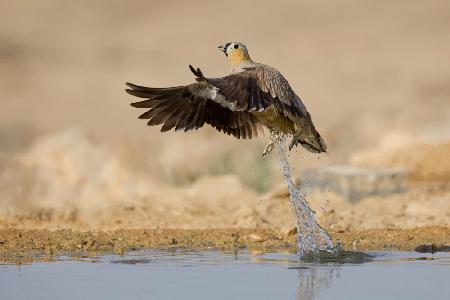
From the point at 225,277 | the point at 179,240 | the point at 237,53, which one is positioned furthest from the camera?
the point at 179,240

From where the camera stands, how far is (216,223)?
12062mm

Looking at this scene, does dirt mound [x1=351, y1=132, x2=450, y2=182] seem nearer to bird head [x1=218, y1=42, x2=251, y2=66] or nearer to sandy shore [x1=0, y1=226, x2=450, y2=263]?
sandy shore [x1=0, y1=226, x2=450, y2=263]

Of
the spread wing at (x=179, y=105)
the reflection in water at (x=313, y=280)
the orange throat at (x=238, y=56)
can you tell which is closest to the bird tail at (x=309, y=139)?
the spread wing at (x=179, y=105)

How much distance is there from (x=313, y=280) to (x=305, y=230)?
1.95 metres

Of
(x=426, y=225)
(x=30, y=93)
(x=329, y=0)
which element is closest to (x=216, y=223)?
(x=426, y=225)

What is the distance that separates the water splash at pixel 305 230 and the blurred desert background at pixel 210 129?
451 millimetres

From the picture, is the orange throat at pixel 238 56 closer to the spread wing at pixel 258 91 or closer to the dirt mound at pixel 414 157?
the spread wing at pixel 258 91

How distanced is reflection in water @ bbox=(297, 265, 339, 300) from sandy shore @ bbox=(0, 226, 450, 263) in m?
1.41

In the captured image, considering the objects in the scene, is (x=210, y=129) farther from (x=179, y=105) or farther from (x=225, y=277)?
(x=225, y=277)

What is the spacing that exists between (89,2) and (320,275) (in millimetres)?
11628

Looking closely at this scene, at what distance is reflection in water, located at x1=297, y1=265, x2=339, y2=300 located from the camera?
24.0 ft

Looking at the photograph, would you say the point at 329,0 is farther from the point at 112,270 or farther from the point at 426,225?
the point at 112,270

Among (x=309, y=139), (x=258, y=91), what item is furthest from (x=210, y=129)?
(x=258, y=91)

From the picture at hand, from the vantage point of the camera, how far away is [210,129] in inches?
565
